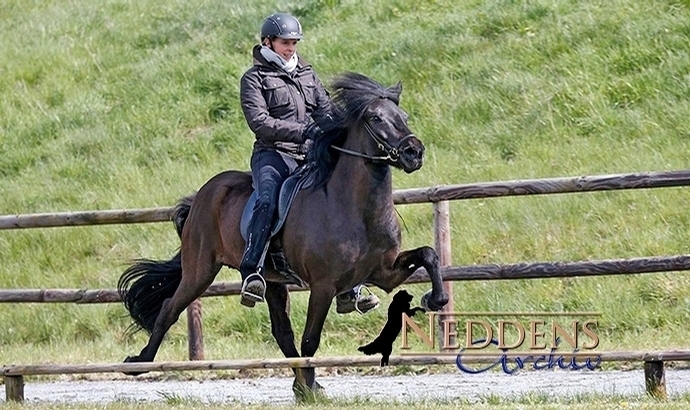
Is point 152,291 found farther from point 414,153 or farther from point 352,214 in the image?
point 414,153

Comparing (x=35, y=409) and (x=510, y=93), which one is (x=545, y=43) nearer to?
(x=510, y=93)

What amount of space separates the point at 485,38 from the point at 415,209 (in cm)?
412

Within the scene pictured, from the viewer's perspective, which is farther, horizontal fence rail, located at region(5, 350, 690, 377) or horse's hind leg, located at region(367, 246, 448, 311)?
horse's hind leg, located at region(367, 246, 448, 311)

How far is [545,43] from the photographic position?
619 inches

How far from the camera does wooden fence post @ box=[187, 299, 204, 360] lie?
10.7 metres

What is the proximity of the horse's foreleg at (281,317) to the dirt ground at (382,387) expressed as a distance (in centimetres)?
35

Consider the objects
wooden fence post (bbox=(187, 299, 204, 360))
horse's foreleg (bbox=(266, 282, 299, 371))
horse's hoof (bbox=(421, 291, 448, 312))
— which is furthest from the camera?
wooden fence post (bbox=(187, 299, 204, 360))

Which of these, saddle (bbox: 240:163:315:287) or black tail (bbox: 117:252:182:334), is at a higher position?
saddle (bbox: 240:163:315:287)

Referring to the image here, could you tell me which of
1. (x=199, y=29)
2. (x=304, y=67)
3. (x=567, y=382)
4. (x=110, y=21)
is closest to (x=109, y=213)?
(x=304, y=67)

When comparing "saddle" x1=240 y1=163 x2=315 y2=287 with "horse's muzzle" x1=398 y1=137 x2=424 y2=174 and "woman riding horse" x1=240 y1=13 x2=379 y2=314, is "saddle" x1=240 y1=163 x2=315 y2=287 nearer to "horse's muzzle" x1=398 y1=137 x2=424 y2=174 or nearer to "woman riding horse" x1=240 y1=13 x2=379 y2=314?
"woman riding horse" x1=240 y1=13 x2=379 y2=314

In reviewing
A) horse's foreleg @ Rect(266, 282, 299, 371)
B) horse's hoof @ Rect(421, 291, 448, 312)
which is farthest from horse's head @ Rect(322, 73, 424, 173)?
horse's foreleg @ Rect(266, 282, 299, 371)

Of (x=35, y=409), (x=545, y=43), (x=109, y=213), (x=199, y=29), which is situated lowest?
(x=35, y=409)

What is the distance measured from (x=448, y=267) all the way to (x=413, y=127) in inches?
203

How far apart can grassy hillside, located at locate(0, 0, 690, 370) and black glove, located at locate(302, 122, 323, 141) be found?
3.13m
